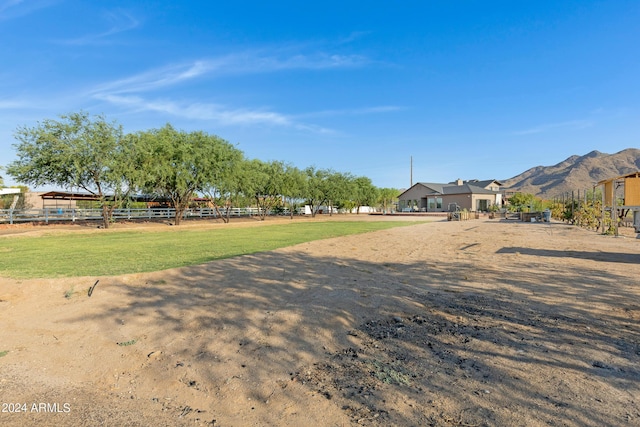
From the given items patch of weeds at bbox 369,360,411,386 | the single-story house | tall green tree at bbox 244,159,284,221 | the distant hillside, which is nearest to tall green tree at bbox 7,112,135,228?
tall green tree at bbox 244,159,284,221

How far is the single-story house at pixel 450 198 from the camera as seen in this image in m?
59.0

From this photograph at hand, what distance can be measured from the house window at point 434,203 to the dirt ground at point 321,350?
6064cm

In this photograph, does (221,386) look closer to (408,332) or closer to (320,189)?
(408,332)

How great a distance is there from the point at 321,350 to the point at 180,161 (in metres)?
27.1

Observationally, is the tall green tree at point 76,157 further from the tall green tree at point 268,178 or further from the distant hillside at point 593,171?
the distant hillside at point 593,171

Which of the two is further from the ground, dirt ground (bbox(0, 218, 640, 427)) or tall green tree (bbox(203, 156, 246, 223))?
tall green tree (bbox(203, 156, 246, 223))

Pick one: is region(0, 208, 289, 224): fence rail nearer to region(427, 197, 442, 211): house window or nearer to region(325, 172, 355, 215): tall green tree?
region(325, 172, 355, 215): tall green tree

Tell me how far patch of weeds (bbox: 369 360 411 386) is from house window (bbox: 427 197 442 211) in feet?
215

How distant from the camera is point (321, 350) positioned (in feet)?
12.1

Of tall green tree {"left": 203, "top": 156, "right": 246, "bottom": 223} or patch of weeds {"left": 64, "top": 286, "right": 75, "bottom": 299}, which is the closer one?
patch of weeds {"left": 64, "top": 286, "right": 75, "bottom": 299}

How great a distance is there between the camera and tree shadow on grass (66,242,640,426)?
2.66m

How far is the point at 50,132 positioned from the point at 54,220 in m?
7.87

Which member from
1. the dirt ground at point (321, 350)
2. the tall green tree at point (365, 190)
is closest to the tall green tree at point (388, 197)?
the tall green tree at point (365, 190)

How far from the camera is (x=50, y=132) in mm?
22516
